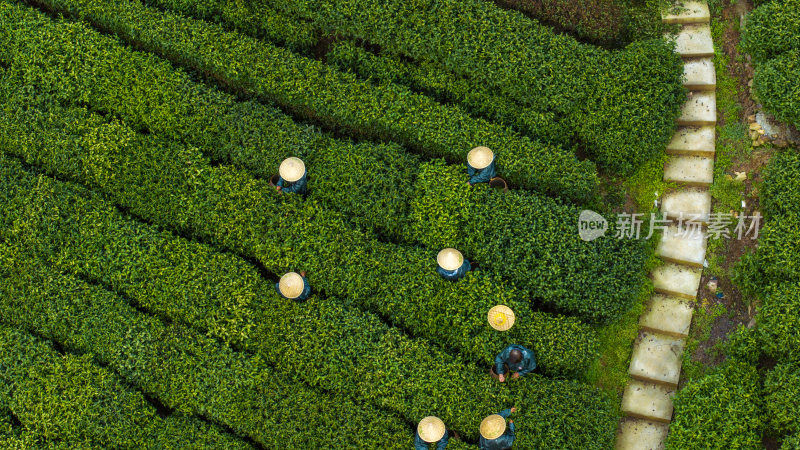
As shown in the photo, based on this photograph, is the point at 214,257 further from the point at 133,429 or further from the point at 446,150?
the point at 446,150

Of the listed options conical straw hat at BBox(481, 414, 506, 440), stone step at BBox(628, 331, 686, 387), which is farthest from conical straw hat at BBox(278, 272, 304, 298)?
stone step at BBox(628, 331, 686, 387)

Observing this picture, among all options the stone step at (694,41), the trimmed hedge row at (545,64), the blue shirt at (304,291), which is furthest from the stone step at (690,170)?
the blue shirt at (304,291)

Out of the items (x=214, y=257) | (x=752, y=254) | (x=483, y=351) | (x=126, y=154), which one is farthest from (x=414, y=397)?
(x=126, y=154)

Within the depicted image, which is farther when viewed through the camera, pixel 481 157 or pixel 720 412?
pixel 481 157

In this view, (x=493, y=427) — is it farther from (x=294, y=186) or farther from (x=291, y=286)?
(x=294, y=186)

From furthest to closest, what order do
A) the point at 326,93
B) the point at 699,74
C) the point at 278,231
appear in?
the point at 326,93, the point at 699,74, the point at 278,231

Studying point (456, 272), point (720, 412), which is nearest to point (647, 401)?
point (720, 412)
